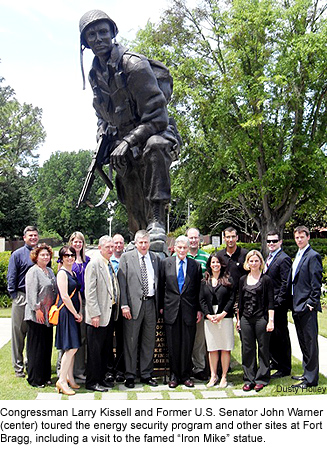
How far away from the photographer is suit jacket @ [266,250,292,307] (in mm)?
5812

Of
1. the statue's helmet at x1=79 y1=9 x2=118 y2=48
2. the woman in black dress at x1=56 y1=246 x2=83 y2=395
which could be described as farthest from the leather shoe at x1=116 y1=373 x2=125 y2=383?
the statue's helmet at x1=79 y1=9 x2=118 y2=48

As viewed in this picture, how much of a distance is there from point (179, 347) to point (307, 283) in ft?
5.50

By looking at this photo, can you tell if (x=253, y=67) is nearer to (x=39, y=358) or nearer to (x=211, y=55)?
Answer: (x=211, y=55)

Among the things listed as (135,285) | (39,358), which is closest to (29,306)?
(39,358)

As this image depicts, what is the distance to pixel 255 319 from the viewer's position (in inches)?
215

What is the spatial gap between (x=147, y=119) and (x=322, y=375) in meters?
4.10

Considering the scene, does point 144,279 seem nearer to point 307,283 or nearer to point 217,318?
point 217,318

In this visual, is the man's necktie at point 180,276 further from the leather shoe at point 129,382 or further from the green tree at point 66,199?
the green tree at point 66,199

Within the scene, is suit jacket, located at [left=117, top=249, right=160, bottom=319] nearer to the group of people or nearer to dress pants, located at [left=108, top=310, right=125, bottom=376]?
the group of people

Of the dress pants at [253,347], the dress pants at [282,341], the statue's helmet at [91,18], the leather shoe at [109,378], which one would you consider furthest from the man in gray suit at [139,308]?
the statue's helmet at [91,18]

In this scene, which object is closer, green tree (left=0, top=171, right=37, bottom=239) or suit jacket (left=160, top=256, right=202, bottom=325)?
suit jacket (left=160, top=256, right=202, bottom=325)

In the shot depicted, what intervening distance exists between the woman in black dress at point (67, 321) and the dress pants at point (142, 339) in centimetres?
58

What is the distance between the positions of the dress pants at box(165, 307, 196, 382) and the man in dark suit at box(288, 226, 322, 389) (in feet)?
4.20

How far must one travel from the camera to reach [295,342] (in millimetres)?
8438
